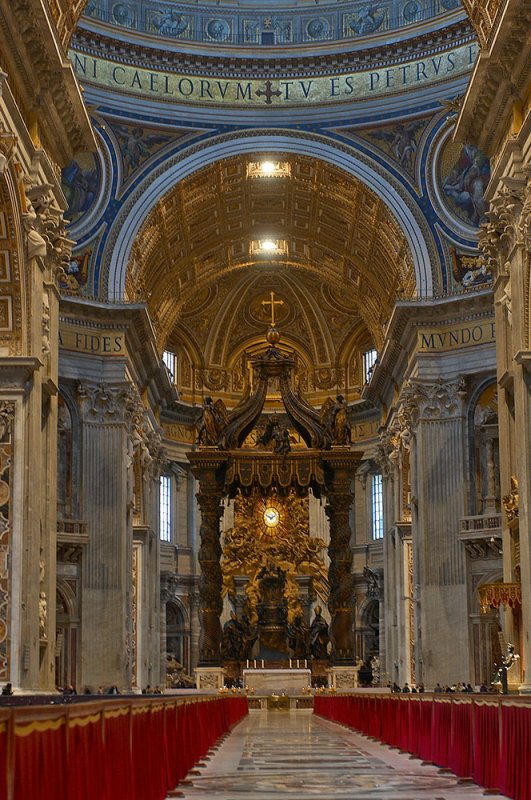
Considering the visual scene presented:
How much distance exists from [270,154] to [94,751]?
102ft

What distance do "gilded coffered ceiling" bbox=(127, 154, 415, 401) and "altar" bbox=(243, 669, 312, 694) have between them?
10.5m

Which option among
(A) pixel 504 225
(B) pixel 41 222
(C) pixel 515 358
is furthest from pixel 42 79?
(C) pixel 515 358

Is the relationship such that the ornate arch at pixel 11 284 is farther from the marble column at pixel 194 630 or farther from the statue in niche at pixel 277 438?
the marble column at pixel 194 630

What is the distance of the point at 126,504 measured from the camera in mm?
34000

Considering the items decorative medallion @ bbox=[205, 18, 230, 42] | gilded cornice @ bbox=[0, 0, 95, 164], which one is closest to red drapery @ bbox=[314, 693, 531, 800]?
gilded cornice @ bbox=[0, 0, 95, 164]

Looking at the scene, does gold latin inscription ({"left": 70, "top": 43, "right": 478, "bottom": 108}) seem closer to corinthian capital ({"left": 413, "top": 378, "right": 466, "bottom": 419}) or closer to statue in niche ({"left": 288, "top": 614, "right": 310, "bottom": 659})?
corinthian capital ({"left": 413, "top": 378, "right": 466, "bottom": 419})

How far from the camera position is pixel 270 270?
45906 mm

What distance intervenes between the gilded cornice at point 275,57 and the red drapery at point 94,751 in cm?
2595

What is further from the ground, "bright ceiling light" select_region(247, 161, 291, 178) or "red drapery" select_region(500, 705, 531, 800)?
"bright ceiling light" select_region(247, 161, 291, 178)

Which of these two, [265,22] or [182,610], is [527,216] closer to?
[265,22]

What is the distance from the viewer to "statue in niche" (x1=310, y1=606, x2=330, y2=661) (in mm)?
34781

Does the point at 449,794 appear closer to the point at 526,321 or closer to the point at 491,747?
the point at 491,747

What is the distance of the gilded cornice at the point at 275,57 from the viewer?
111 feet

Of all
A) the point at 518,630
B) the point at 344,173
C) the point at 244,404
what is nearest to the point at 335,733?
the point at 518,630
